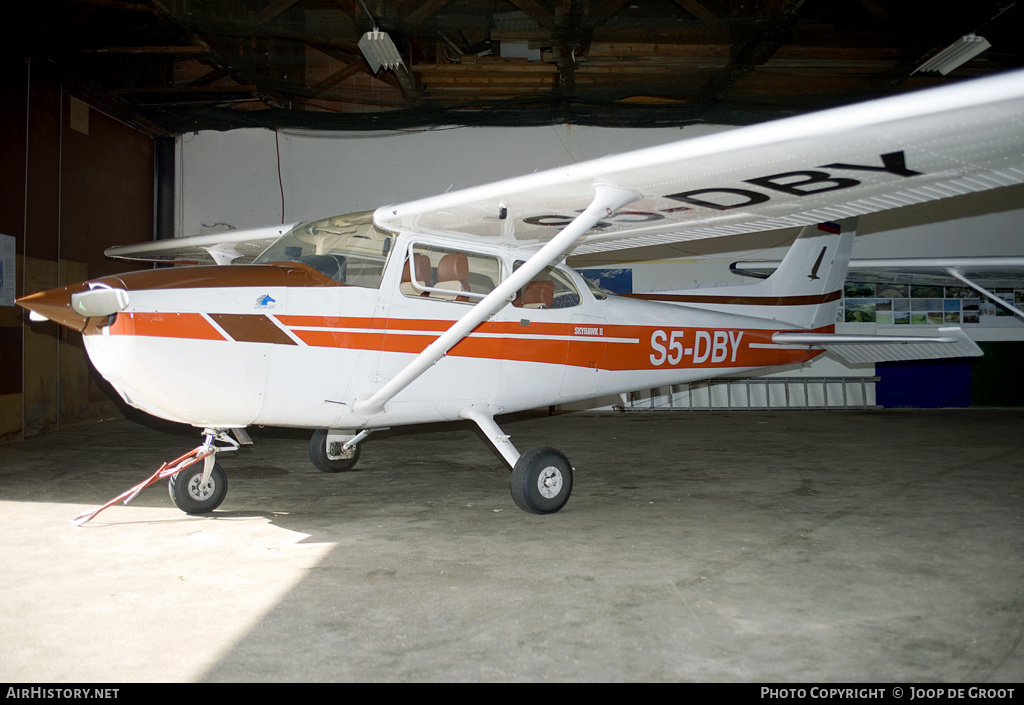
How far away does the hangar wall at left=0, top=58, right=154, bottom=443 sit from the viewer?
26.8 ft

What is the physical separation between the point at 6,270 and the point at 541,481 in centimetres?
699

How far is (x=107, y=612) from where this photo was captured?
9.61 ft

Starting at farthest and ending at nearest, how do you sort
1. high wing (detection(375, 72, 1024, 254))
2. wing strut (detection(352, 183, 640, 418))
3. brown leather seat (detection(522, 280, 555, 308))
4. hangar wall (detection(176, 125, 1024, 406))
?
hangar wall (detection(176, 125, 1024, 406)) < brown leather seat (detection(522, 280, 555, 308)) < wing strut (detection(352, 183, 640, 418)) < high wing (detection(375, 72, 1024, 254))

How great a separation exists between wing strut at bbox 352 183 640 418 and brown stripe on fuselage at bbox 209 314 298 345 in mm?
662

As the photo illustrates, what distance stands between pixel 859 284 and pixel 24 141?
488 inches

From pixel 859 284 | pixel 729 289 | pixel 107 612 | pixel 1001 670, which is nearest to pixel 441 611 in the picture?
pixel 107 612

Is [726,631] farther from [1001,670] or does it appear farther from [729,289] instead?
[729,289]

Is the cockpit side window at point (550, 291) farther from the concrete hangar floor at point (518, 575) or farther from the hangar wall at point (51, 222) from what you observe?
the hangar wall at point (51, 222)

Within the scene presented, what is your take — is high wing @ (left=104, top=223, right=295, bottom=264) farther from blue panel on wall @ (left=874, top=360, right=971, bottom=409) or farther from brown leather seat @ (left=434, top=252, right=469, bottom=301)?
blue panel on wall @ (left=874, top=360, right=971, bottom=409)

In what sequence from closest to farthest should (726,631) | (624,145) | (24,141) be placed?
1. (726,631)
2. (24,141)
3. (624,145)

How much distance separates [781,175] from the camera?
368cm

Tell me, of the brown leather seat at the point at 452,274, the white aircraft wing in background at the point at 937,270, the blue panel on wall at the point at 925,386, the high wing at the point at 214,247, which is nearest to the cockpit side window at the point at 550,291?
the brown leather seat at the point at 452,274

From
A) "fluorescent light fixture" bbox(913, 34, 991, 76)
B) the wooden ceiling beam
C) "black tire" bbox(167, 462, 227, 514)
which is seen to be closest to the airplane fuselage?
"black tire" bbox(167, 462, 227, 514)
